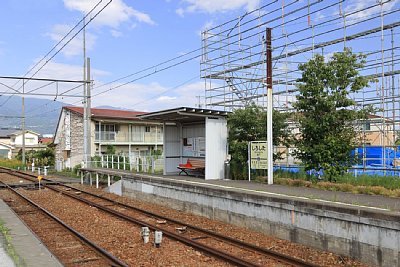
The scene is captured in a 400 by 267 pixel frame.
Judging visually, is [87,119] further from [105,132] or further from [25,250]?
[25,250]

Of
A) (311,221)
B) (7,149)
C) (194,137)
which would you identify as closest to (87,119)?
(194,137)

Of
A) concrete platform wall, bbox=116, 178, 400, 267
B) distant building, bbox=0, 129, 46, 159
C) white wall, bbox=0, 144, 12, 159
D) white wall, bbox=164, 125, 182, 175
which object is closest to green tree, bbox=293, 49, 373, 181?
concrete platform wall, bbox=116, 178, 400, 267

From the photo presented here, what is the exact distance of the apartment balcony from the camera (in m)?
39.8

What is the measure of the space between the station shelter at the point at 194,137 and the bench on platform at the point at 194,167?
0.83 ft

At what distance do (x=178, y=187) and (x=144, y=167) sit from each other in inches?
409

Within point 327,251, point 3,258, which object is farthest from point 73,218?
point 327,251

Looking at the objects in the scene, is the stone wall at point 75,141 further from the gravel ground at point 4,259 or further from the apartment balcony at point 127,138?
the gravel ground at point 4,259

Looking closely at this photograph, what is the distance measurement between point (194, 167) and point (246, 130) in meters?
3.44

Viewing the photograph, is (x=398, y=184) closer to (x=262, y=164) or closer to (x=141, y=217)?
(x=262, y=164)

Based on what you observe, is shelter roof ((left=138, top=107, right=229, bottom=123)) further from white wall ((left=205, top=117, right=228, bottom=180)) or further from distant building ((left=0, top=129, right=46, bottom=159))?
distant building ((left=0, top=129, right=46, bottom=159))

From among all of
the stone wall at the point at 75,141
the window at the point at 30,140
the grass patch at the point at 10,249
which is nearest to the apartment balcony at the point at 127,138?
the stone wall at the point at 75,141

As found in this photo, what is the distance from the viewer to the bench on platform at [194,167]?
18072 mm

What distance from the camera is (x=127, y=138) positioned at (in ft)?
137

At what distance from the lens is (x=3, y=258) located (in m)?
6.90
